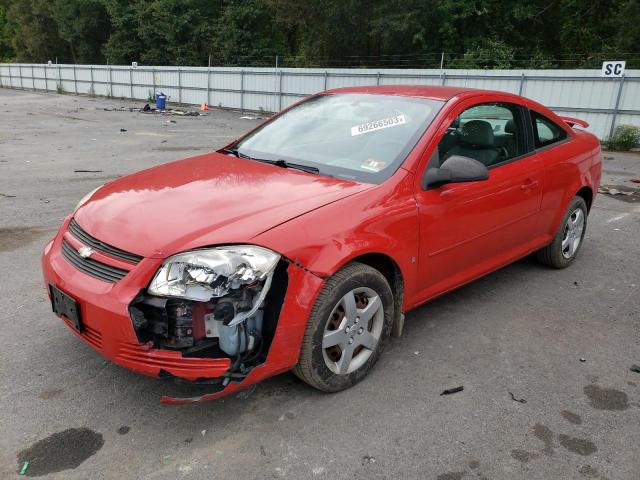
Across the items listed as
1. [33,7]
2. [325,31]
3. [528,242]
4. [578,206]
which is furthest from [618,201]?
[33,7]

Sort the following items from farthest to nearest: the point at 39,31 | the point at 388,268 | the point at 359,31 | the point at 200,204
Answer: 1. the point at 39,31
2. the point at 359,31
3. the point at 388,268
4. the point at 200,204

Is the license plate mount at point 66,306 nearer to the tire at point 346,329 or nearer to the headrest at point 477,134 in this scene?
the tire at point 346,329

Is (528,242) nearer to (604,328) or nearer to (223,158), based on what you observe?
(604,328)

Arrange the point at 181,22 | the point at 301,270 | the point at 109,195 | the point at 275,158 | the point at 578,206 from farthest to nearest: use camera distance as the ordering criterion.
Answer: the point at 181,22 < the point at 578,206 < the point at 275,158 < the point at 109,195 < the point at 301,270

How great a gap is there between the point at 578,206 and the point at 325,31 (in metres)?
32.1

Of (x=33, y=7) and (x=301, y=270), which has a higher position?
(x=33, y=7)

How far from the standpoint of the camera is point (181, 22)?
42281mm

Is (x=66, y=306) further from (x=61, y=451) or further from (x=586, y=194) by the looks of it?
(x=586, y=194)

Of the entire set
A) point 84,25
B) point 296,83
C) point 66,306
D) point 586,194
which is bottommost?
point 296,83

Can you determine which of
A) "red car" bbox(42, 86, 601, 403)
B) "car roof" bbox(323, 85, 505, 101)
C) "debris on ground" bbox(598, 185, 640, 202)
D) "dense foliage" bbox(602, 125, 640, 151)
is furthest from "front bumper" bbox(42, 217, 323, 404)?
"dense foliage" bbox(602, 125, 640, 151)

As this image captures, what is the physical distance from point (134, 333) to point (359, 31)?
3334 cm

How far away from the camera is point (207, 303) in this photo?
8.20ft

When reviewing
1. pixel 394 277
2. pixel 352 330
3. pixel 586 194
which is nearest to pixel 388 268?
pixel 394 277

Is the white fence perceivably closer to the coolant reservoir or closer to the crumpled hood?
the crumpled hood
